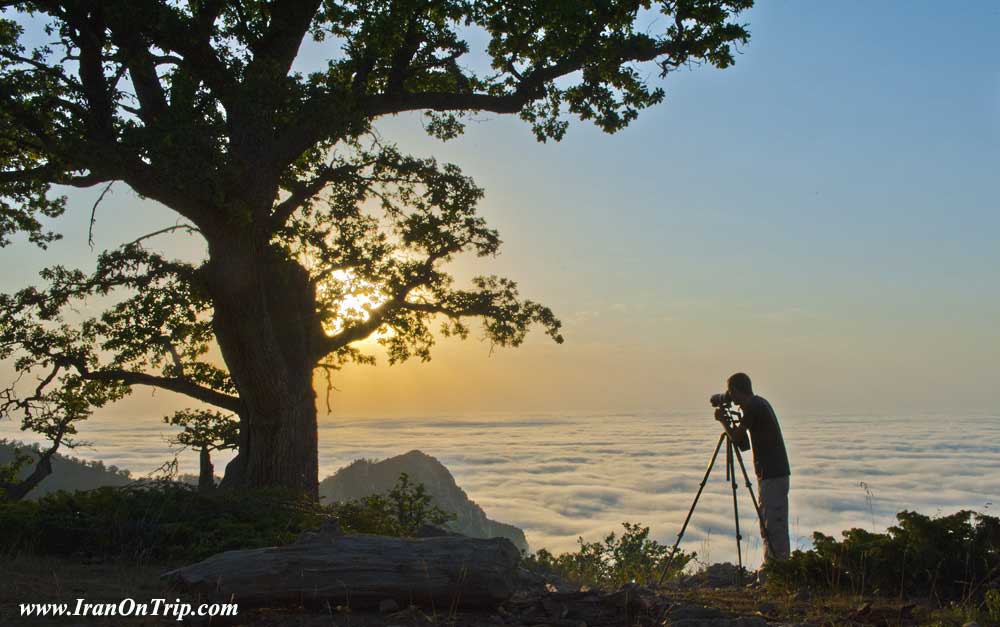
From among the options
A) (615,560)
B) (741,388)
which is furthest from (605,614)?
(615,560)

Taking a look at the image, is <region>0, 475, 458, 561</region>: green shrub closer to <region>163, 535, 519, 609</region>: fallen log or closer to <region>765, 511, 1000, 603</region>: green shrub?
<region>163, 535, 519, 609</region>: fallen log

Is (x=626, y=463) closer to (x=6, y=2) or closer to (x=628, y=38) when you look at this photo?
(x=628, y=38)

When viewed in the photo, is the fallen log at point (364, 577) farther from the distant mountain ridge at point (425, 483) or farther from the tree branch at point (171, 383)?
the distant mountain ridge at point (425, 483)

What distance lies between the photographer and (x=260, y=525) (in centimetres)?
913

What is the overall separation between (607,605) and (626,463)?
167 feet

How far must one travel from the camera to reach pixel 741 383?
31.9 ft

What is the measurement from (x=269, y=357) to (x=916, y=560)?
997 cm

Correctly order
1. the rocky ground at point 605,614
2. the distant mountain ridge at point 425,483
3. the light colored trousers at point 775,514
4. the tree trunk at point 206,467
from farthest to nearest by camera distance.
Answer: the distant mountain ridge at point 425,483 < the tree trunk at point 206,467 < the light colored trousers at point 775,514 < the rocky ground at point 605,614

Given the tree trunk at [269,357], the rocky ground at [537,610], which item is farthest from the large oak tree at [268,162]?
the rocky ground at [537,610]

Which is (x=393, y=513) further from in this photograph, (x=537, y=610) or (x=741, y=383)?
(x=537, y=610)

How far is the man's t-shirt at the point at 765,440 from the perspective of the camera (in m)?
9.52

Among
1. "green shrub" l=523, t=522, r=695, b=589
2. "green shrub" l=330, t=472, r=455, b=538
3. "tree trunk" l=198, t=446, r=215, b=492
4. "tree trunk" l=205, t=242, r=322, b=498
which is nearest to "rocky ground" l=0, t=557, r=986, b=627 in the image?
"green shrub" l=523, t=522, r=695, b=589

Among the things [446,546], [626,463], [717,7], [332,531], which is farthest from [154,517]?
[626,463]

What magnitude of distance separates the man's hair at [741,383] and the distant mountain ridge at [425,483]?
50219 millimetres
